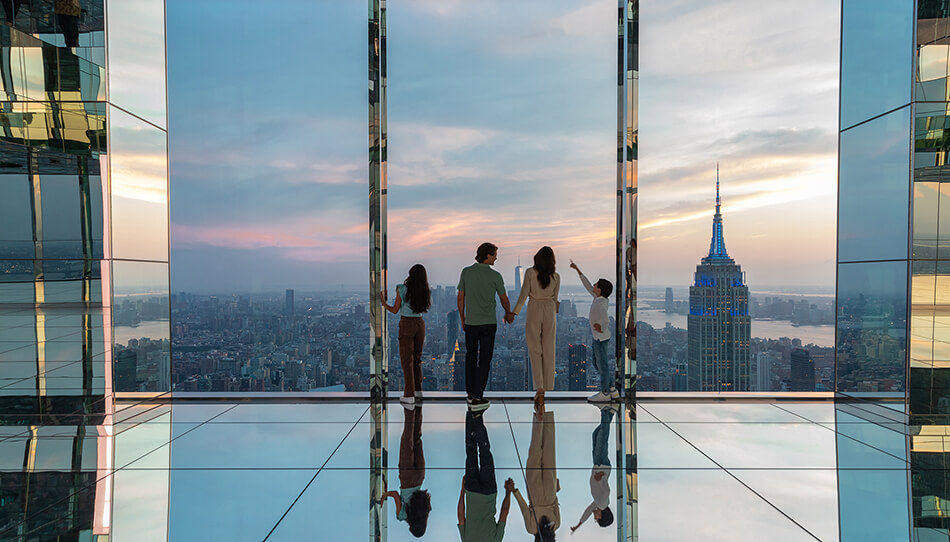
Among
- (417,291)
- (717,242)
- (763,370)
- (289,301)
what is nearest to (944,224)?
(717,242)

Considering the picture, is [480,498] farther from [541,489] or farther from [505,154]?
[505,154]

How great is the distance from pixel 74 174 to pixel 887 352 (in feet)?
27.8

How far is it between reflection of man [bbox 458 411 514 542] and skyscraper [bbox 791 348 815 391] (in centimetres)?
395

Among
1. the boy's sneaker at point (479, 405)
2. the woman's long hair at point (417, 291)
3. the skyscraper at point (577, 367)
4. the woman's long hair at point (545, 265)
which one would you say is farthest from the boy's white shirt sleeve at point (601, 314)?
the woman's long hair at point (417, 291)

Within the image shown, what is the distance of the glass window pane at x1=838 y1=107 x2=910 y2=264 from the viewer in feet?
18.4

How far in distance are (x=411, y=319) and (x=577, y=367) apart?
197cm

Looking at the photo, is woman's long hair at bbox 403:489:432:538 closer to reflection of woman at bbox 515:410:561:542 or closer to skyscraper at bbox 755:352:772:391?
reflection of woman at bbox 515:410:561:542

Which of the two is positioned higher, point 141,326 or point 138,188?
point 138,188

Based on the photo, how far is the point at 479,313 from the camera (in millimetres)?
5703

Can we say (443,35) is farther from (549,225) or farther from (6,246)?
(6,246)

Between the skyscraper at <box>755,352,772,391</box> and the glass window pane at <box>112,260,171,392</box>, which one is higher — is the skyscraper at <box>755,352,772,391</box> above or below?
below

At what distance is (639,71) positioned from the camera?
6242 millimetres

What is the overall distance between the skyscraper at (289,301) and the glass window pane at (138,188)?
4.87ft

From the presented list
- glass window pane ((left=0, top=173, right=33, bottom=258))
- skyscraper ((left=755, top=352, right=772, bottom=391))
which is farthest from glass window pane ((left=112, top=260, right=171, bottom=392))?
skyscraper ((left=755, top=352, right=772, bottom=391))
